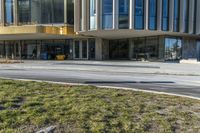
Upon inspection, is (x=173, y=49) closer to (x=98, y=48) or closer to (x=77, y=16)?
(x=98, y=48)

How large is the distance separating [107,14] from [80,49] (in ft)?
41.1

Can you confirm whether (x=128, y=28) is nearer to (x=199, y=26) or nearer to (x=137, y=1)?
(x=137, y=1)

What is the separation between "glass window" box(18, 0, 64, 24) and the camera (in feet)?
146

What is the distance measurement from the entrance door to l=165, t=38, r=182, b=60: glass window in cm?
1175

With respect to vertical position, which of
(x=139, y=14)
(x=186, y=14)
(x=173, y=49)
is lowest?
(x=173, y=49)

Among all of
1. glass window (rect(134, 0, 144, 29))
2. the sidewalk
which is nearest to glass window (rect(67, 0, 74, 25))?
glass window (rect(134, 0, 144, 29))

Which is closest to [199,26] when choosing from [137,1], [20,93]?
[137,1]

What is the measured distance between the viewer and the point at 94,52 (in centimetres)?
4672

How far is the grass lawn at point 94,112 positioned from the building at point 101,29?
26.5m

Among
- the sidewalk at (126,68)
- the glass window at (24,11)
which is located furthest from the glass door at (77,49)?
the sidewalk at (126,68)

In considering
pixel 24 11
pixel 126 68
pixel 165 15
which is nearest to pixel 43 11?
pixel 24 11

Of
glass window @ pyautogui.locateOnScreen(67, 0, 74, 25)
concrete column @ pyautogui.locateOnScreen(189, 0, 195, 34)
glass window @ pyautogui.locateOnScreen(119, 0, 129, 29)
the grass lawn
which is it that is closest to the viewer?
the grass lawn

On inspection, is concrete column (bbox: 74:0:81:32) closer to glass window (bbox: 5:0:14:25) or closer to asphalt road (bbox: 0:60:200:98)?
glass window (bbox: 5:0:14:25)

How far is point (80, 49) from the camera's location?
47844 millimetres
